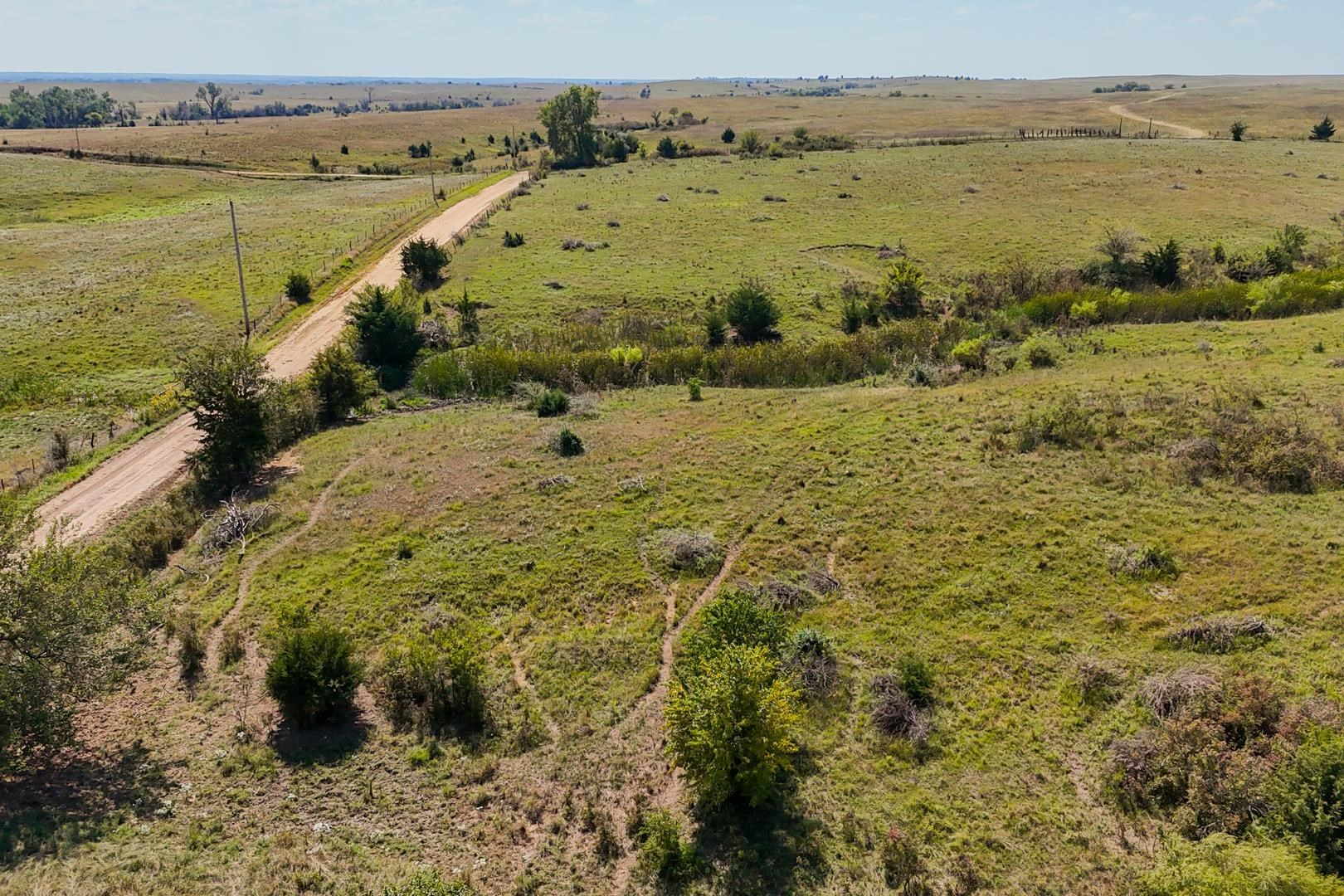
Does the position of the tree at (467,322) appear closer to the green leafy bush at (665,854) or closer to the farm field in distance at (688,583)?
the farm field in distance at (688,583)

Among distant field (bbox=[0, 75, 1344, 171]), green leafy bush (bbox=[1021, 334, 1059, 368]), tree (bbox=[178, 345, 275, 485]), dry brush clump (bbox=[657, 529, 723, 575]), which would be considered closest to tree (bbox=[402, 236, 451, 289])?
tree (bbox=[178, 345, 275, 485])

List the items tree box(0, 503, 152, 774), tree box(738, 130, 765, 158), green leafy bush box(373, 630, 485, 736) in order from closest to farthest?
tree box(0, 503, 152, 774), green leafy bush box(373, 630, 485, 736), tree box(738, 130, 765, 158)

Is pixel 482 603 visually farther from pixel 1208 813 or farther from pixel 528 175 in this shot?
pixel 528 175

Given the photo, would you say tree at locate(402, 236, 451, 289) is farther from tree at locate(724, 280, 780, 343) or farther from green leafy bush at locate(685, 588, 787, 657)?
green leafy bush at locate(685, 588, 787, 657)

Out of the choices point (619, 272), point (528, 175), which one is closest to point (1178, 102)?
point (528, 175)

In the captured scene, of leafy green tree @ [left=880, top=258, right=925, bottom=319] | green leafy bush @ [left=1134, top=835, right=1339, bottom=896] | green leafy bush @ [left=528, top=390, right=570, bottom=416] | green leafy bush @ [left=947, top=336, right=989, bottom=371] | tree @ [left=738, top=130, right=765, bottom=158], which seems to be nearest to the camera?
green leafy bush @ [left=1134, top=835, right=1339, bottom=896]

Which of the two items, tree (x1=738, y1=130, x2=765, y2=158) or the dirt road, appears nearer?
tree (x1=738, y1=130, x2=765, y2=158)

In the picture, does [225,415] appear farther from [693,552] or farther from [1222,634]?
[1222,634]

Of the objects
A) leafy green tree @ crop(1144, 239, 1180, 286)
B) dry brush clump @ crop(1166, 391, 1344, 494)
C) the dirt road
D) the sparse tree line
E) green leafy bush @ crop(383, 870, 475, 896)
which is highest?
the sparse tree line
